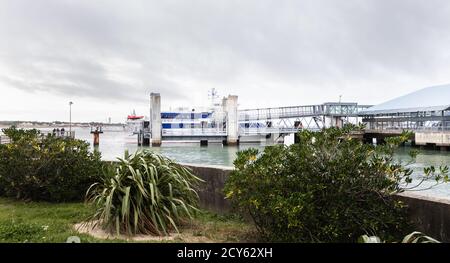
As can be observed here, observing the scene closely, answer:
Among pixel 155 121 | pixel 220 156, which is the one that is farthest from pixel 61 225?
pixel 155 121

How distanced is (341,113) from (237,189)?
55.8 metres

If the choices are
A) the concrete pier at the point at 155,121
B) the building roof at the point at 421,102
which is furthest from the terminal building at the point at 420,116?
the concrete pier at the point at 155,121

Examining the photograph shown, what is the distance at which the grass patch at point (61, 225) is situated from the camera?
4059mm

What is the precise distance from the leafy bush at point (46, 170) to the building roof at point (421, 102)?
43586 mm

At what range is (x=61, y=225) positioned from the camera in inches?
187

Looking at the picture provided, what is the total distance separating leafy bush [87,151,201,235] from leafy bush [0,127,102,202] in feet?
5.35

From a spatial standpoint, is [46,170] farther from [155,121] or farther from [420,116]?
[420,116]

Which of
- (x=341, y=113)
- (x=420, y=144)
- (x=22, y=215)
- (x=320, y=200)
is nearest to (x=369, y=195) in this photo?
(x=320, y=200)

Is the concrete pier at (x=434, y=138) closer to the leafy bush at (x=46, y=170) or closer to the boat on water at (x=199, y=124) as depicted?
the boat on water at (x=199, y=124)

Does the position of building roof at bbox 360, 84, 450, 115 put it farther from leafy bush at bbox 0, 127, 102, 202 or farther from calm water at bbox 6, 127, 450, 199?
leafy bush at bbox 0, 127, 102, 202

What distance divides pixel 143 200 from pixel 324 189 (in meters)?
2.17

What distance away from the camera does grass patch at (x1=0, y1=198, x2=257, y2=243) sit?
13.3 ft

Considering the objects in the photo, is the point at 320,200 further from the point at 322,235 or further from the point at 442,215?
the point at 442,215

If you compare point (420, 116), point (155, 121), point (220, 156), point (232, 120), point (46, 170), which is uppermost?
point (420, 116)
